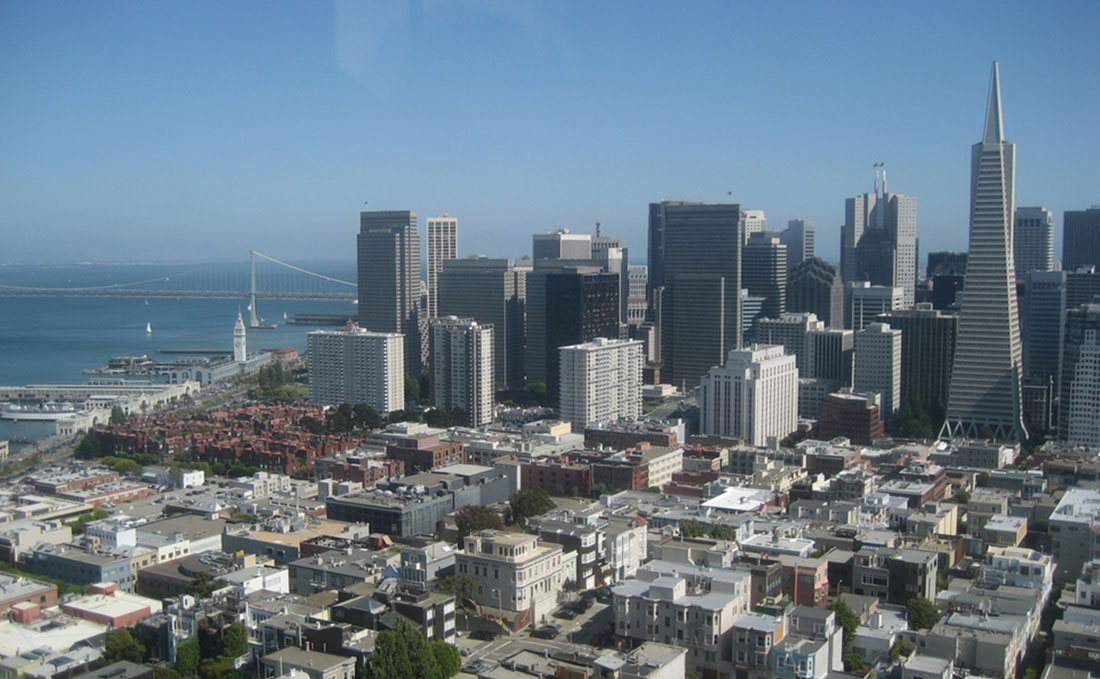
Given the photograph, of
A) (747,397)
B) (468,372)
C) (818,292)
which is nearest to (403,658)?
(747,397)

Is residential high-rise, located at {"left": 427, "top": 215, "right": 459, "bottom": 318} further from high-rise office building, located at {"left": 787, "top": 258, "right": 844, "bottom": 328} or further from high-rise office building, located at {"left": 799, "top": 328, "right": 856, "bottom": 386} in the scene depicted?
high-rise office building, located at {"left": 799, "top": 328, "right": 856, "bottom": 386}

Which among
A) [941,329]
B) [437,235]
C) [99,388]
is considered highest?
[437,235]

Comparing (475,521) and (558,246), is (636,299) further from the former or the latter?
(475,521)

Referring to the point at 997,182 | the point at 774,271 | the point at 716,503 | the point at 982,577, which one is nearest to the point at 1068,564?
the point at 982,577

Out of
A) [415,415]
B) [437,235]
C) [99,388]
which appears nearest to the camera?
[415,415]

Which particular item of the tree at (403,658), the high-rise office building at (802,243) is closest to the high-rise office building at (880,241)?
the high-rise office building at (802,243)

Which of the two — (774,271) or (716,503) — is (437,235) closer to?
(774,271)
